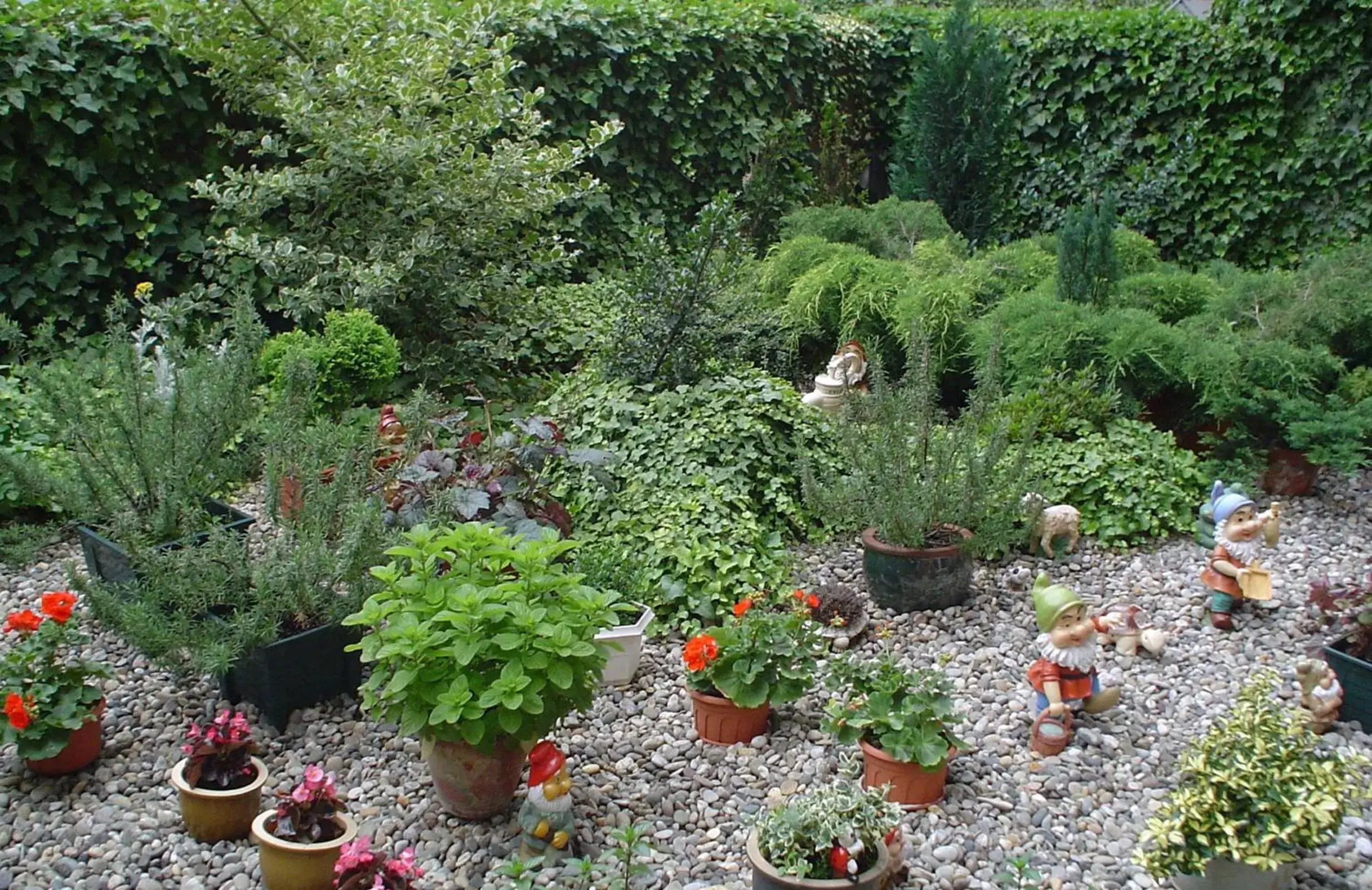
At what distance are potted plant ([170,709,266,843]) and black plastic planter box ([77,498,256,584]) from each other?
0.84m

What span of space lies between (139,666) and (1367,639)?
3.80 meters

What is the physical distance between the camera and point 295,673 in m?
3.22

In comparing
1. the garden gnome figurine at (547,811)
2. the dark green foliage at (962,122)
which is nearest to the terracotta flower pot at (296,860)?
the garden gnome figurine at (547,811)

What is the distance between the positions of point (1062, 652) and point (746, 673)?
893mm

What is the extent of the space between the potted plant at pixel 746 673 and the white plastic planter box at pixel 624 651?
11.1 inches

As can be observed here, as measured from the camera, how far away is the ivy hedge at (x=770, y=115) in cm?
590

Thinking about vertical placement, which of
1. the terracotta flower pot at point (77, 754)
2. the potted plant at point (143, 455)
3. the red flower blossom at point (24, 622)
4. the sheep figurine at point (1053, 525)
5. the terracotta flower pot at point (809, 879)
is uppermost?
the potted plant at point (143, 455)

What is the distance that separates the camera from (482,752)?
268 centimetres

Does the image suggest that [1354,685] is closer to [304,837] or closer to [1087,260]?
[304,837]

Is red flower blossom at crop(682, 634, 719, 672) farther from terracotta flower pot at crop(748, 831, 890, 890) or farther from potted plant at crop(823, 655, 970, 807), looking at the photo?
terracotta flower pot at crop(748, 831, 890, 890)

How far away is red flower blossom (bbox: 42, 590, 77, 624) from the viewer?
302 centimetres

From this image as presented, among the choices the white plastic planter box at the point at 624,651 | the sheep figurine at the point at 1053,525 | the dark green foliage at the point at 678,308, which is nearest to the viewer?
the white plastic planter box at the point at 624,651

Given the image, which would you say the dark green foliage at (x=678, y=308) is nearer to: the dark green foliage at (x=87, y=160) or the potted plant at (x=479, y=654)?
the potted plant at (x=479, y=654)

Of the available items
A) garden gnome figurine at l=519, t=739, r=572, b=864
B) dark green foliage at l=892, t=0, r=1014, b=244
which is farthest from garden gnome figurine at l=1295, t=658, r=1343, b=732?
dark green foliage at l=892, t=0, r=1014, b=244
